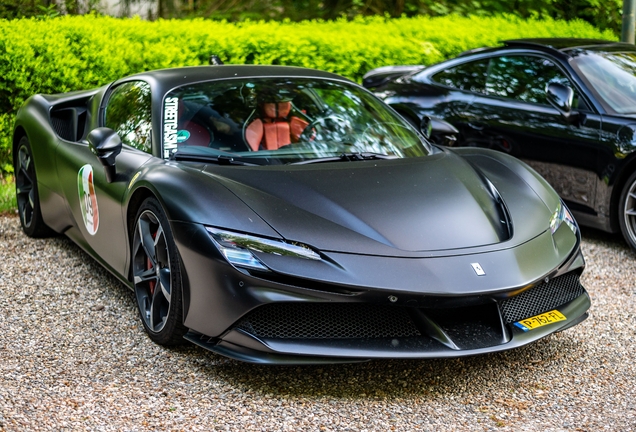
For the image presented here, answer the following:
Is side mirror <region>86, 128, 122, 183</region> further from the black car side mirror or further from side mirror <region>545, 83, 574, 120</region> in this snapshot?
side mirror <region>545, 83, 574, 120</region>

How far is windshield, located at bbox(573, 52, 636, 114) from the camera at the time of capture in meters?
5.91

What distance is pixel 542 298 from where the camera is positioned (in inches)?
145

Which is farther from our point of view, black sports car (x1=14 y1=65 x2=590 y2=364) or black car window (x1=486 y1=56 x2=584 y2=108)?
black car window (x1=486 y1=56 x2=584 y2=108)

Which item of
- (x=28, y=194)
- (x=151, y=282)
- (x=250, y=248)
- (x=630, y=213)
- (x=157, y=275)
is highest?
(x=250, y=248)

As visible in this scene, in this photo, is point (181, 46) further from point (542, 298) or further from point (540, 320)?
point (540, 320)

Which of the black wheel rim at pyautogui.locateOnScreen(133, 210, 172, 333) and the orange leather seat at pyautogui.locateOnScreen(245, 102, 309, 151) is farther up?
the orange leather seat at pyautogui.locateOnScreen(245, 102, 309, 151)

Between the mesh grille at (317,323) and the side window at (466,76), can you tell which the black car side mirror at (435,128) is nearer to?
the side window at (466,76)

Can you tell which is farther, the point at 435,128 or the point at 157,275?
the point at 435,128

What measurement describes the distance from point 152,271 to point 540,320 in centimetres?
177

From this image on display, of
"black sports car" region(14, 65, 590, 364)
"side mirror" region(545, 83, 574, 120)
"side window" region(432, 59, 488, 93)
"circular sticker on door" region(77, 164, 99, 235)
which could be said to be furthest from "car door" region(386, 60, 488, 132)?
"circular sticker on door" region(77, 164, 99, 235)

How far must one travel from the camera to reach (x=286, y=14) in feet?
43.4

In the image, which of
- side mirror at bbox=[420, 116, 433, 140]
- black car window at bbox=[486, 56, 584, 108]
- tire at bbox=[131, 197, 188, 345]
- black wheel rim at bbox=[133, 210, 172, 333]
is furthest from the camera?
black car window at bbox=[486, 56, 584, 108]

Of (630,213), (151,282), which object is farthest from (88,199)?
(630,213)

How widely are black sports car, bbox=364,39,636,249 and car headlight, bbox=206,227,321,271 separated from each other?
10.2 feet
